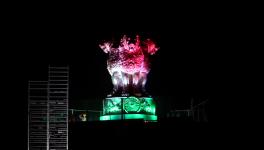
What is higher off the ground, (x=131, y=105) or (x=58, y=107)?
(x=131, y=105)

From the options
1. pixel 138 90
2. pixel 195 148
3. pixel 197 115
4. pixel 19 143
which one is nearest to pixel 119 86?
pixel 138 90

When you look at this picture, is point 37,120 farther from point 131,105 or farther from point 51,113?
point 131,105

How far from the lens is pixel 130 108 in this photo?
25.1 metres

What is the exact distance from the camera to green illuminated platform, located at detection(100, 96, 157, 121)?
25000mm

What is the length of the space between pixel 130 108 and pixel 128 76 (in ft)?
6.67

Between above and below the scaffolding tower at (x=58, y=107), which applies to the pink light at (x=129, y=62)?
above

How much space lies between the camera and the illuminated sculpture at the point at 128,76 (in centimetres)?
2539

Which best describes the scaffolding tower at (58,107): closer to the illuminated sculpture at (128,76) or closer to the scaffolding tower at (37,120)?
the scaffolding tower at (37,120)

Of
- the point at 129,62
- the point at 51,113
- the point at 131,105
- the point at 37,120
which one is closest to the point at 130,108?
the point at 131,105

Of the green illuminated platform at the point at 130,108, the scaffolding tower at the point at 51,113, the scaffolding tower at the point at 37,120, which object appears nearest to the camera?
the scaffolding tower at the point at 51,113

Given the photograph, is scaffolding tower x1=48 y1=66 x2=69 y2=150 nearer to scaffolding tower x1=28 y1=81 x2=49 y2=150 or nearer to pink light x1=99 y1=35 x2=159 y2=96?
scaffolding tower x1=28 y1=81 x2=49 y2=150

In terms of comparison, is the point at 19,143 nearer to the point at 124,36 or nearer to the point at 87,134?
the point at 87,134

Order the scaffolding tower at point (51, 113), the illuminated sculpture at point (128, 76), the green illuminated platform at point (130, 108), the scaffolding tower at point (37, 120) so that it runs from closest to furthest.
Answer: the scaffolding tower at point (51, 113), the scaffolding tower at point (37, 120), the green illuminated platform at point (130, 108), the illuminated sculpture at point (128, 76)

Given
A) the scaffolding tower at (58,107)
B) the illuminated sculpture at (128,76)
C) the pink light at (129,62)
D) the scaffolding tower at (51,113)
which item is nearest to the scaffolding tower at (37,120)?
the scaffolding tower at (51,113)
